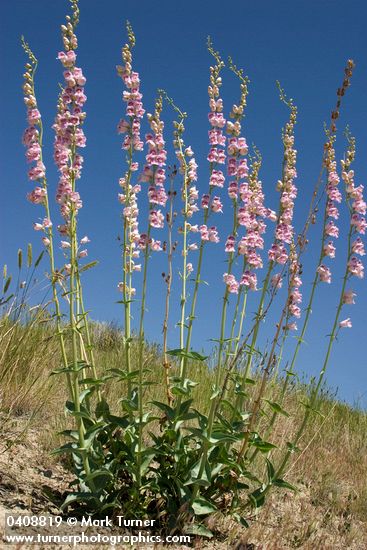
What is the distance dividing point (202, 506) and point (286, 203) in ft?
7.28

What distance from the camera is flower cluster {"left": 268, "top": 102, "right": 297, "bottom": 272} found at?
14.9 feet

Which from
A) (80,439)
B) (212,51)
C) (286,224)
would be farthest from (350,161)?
(80,439)

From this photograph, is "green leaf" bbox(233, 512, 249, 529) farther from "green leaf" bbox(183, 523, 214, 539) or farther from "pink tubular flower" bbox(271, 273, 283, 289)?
Answer: "pink tubular flower" bbox(271, 273, 283, 289)

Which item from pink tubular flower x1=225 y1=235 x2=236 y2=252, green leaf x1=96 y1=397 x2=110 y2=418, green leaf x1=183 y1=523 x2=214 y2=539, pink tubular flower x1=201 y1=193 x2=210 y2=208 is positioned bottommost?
green leaf x1=183 y1=523 x2=214 y2=539

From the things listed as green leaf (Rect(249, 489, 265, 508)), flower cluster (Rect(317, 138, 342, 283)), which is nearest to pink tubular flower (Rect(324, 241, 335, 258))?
flower cluster (Rect(317, 138, 342, 283))

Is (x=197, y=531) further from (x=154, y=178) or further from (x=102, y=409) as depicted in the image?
(x=154, y=178)

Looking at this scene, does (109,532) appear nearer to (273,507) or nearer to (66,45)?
(273,507)

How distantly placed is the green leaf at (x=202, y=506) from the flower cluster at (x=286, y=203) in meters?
1.75

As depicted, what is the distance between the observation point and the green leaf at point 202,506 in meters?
4.06

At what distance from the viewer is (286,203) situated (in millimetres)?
4574

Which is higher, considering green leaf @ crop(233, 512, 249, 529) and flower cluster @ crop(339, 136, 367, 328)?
flower cluster @ crop(339, 136, 367, 328)

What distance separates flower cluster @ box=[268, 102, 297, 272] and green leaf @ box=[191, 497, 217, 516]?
175 cm

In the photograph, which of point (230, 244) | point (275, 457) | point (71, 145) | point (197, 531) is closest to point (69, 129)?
point (71, 145)

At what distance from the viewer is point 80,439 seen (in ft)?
13.0
